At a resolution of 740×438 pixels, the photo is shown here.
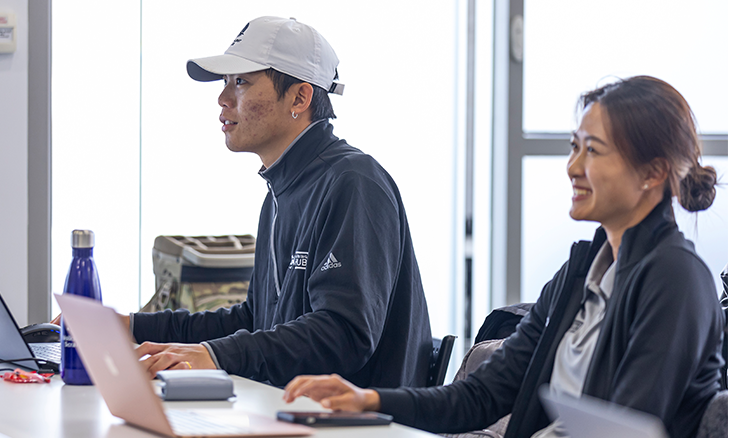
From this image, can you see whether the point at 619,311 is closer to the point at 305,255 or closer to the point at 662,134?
the point at 662,134

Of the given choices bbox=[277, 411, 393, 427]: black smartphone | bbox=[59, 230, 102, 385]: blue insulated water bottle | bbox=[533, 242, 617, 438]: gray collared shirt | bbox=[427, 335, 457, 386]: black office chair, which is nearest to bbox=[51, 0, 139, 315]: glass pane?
bbox=[427, 335, 457, 386]: black office chair

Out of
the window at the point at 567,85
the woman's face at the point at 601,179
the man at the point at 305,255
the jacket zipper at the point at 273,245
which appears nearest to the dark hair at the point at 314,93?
the man at the point at 305,255

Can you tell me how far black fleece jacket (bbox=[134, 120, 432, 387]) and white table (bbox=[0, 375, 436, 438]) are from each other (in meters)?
0.20

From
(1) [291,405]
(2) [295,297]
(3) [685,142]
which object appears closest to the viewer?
(1) [291,405]

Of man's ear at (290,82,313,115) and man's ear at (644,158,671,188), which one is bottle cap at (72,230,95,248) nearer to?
man's ear at (290,82,313,115)

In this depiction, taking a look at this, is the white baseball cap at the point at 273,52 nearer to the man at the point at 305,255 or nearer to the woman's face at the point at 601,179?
the man at the point at 305,255

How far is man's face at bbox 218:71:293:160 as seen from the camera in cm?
208

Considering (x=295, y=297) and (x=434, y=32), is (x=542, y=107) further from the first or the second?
(x=295, y=297)

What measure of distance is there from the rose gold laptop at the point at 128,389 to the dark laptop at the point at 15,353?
0.51m

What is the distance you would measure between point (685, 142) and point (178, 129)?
2.43 metres

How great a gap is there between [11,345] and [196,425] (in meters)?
0.76

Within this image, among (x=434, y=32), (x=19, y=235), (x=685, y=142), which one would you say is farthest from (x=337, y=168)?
(x=434, y=32)

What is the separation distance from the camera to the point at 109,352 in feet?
3.30

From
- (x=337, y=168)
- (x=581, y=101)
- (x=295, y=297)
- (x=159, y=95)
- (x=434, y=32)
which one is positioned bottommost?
(x=295, y=297)
